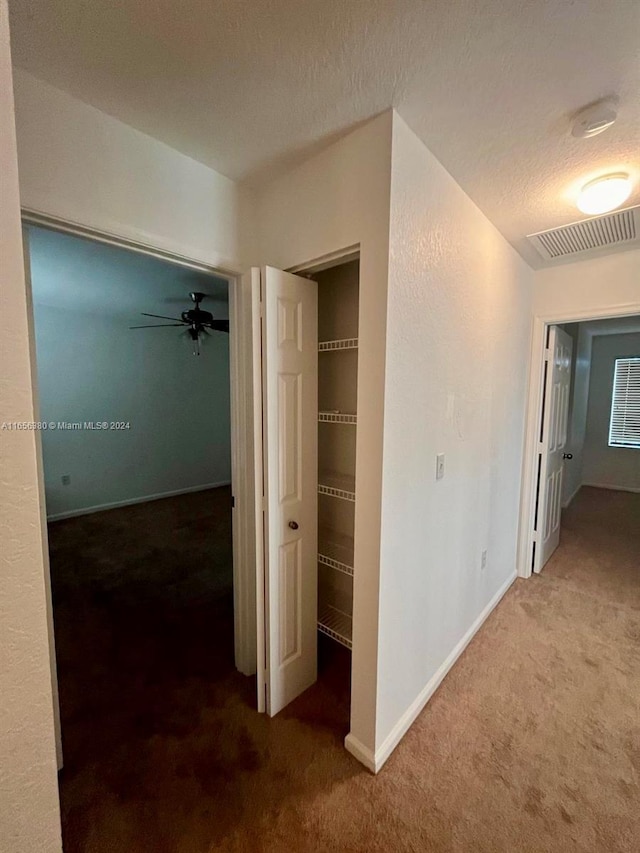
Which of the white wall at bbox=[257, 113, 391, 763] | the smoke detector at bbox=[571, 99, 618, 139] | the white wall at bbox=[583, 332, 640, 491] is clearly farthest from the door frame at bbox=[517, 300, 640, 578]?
the white wall at bbox=[583, 332, 640, 491]

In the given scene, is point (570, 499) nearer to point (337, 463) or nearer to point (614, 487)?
point (614, 487)

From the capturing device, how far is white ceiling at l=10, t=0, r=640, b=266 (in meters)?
0.94

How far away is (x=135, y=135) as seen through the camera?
1371mm

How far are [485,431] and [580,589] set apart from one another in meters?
1.77

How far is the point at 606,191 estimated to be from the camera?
1.61 meters

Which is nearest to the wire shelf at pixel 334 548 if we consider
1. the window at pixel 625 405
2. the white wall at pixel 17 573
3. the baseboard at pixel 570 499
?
the white wall at pixel 17 573

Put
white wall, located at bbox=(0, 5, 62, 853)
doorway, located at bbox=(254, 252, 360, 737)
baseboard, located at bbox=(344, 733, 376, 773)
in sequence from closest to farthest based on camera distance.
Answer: white wall, located at bbox=(0, 5, 62, 853), baseboard, located at bbox=(344, 733, 376, 773), doorway, located at bbox=(254, 252, 360, 737)

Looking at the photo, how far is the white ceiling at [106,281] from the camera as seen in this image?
8.09 feet

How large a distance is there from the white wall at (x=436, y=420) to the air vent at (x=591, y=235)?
21cm

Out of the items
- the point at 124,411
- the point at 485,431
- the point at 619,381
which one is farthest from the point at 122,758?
the point at 619,381

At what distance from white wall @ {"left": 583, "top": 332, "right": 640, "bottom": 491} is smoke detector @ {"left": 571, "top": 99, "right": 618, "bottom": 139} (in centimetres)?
577

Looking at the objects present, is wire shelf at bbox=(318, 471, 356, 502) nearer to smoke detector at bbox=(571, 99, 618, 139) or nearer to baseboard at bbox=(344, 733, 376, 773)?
baseboard at bbox=(344, 733, 376, 773)

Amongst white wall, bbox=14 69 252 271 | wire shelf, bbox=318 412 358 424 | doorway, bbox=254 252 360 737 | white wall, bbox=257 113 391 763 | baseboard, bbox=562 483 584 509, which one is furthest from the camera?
baseboard, bbox=562 483 584 509

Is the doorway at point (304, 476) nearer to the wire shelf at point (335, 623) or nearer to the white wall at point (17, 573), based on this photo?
the wire shelf at point (335, 623)
